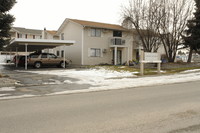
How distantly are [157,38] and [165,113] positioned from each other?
66.5 ft

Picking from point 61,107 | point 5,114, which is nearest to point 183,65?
point 61,107

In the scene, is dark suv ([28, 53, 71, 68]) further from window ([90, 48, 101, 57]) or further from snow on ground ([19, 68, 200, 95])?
snow on ground ([19, 68, 200, 95])

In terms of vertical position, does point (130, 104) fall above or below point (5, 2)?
below

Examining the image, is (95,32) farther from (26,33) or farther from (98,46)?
(26,33)

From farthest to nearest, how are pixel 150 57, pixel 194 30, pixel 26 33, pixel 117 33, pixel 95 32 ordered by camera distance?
1. pixel 26 33
2. pixel 117 33
3. pixel 95 32
4. pixel 194 30
5. pixel 150 57

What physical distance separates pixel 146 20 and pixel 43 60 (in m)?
13.2

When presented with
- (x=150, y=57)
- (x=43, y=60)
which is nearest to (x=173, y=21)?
(x=150, y=57)

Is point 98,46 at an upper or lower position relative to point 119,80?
upper

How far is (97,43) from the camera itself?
28.2 metres

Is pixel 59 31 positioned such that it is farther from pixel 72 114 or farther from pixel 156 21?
pixel 72 114

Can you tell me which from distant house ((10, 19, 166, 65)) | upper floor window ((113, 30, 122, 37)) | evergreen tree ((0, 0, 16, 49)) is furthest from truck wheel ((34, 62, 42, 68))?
upper floor window ((113, 30, 122, 37))

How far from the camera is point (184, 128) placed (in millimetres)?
4535

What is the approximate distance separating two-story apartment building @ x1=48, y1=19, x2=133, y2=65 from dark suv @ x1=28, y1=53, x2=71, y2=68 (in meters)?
4.04

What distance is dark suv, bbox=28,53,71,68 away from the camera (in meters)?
22.4
